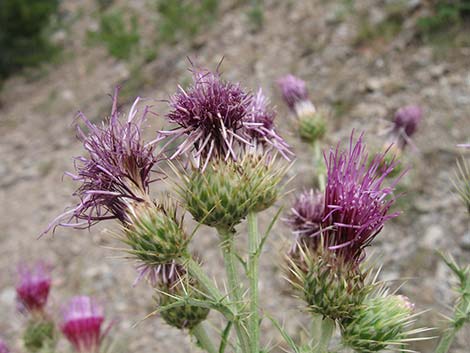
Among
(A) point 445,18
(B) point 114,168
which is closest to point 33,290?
(B) point 114,168

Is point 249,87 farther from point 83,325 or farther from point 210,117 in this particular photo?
point 210,117

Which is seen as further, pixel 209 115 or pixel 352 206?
pixel 209 115

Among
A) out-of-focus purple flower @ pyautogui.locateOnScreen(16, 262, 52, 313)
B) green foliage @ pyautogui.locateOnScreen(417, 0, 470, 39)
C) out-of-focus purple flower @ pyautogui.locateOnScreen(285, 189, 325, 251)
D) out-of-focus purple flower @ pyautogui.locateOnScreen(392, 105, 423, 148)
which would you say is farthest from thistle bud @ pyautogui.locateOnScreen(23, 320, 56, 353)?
green foliage @ pyautogui.locateOnScreen(417, 0, 470, 39)

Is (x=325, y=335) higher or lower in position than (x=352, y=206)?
lower

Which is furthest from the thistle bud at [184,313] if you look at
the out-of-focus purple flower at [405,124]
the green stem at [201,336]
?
the out-of-focus purple flower at [405,124]

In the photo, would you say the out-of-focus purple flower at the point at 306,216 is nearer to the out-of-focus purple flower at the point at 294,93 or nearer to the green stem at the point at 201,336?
the green stem at the point at 201,336

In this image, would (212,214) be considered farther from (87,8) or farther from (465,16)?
(87,8)

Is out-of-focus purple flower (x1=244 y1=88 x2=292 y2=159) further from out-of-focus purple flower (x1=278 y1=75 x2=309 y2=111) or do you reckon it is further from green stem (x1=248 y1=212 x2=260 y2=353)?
out-of-focus purple flower (x1=278 y1=75 x2=309 y2=111)
